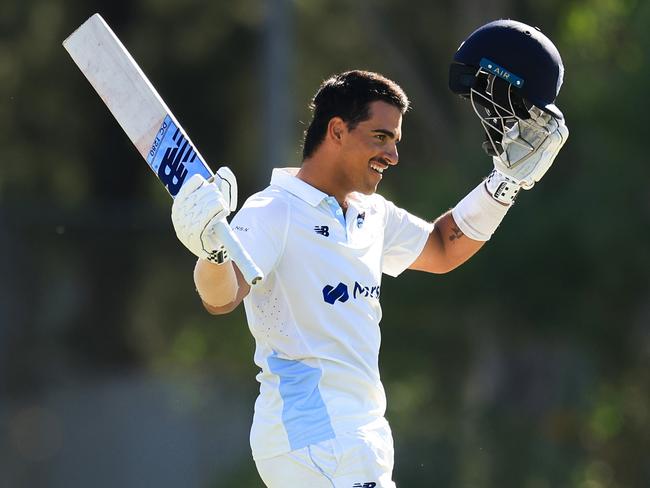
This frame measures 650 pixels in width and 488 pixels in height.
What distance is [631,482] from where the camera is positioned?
9.24m

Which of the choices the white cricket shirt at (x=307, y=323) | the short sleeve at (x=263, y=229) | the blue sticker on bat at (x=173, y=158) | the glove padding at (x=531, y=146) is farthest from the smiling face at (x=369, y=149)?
the blue sticker on bat at (x=173, y=158)

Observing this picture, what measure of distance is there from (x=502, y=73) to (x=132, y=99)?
1108mm

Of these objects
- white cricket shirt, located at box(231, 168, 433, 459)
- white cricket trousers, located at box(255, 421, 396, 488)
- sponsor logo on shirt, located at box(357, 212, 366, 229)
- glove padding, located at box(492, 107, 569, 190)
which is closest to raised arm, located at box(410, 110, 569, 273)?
glove padding, located at box(492, 107, 569, 190)

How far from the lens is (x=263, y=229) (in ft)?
13.3

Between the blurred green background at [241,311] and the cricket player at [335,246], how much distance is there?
4375 mm

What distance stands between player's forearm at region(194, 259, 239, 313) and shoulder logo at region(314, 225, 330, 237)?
0.36 metres

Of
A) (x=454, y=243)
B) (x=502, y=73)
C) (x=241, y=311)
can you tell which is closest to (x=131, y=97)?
(x=502, y=73)

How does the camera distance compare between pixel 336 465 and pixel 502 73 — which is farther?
pixel 502 73

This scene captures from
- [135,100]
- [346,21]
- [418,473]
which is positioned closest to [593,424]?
[418,473]

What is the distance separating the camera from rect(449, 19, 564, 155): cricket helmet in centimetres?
441

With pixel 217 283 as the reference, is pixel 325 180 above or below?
above

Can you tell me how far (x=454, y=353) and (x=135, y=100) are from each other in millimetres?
8896

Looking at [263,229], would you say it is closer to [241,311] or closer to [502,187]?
[502,187]

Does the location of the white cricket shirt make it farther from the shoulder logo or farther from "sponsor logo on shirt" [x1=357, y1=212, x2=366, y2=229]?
"sponsor logo on shirt" [x1=357, y1=212, x2=366, y2=229]
